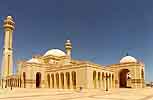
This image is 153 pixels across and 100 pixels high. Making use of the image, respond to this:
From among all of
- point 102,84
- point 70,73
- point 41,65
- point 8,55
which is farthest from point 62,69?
point 8,55

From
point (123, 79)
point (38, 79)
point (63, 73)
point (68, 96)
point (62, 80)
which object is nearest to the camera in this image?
point (68, 96)

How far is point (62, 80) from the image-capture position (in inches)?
1987

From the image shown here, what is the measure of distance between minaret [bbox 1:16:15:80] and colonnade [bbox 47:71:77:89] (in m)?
9.94

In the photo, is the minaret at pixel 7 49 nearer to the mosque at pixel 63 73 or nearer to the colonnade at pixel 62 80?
the mosque at pixel 63 73

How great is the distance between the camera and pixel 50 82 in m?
52.7

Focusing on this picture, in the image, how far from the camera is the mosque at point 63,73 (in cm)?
4545

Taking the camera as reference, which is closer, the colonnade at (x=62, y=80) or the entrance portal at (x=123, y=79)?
the colonnade at (x=62, y=80)

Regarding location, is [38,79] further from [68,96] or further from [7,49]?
[68,96]

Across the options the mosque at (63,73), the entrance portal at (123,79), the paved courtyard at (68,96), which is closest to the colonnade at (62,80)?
the mosque at (63,73)

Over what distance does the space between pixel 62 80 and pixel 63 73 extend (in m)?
2.08

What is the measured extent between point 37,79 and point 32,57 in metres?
6.74

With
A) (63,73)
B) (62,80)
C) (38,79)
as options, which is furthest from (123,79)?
(38,79)

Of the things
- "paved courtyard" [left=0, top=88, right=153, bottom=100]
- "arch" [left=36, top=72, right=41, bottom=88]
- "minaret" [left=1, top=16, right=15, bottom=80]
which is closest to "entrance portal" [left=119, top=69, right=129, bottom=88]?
"arch" [left=36, top=72, right=41, bottom=88]

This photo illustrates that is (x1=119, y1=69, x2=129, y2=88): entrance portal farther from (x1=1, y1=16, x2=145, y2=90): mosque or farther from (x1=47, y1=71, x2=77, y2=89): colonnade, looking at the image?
(x1=47, y1=71, x2=77, y2=89): colonnade
